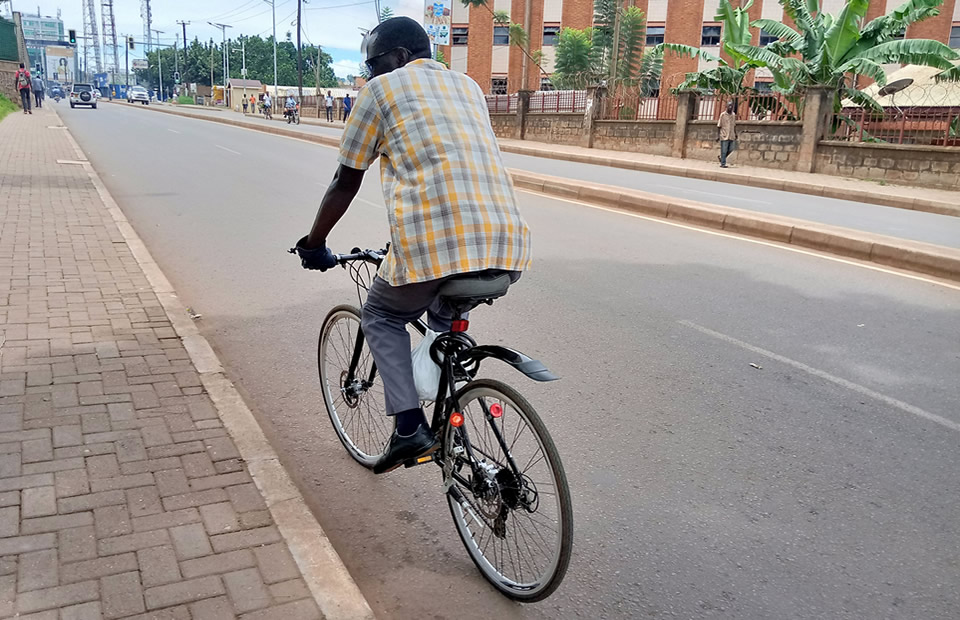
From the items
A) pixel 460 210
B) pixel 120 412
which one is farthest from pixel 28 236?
pixel 460 210

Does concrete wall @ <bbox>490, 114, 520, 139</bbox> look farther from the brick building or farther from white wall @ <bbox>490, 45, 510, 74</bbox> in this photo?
white wall @ <bbox>490, 45, 510, 74</bbox>

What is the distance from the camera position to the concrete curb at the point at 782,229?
8690mm

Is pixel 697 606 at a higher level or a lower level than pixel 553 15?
lower

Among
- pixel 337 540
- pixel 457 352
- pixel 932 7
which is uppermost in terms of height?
pixel 932 7

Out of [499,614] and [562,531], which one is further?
[499,614]

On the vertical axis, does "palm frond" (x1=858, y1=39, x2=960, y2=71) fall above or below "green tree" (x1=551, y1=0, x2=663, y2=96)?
below

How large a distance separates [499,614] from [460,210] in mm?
1411

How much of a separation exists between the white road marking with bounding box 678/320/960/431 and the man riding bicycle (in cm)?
303

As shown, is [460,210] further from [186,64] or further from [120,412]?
[186,64]

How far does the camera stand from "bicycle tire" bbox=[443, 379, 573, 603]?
2.50 metres

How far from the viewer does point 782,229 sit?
10.2m

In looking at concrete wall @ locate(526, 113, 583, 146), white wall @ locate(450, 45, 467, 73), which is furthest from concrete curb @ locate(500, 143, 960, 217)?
white wall @ locate(450, 45, 467, 73)

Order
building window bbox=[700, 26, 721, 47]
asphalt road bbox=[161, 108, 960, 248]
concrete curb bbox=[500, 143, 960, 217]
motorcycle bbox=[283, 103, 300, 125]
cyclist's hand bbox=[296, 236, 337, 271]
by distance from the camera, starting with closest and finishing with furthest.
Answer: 1. cyclist's hand bbox=[296, 236, 337, 271]
2. asphalt road bbox=[161, 108, 960, 248]
3. concrete curb bbox=[500, 143, 960, 217]
4. motorcycle bbox=[283, 103, 300, 125]
5. building window bbox=[700, 26, 721, 47]

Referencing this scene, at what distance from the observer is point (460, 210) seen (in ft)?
8.54
